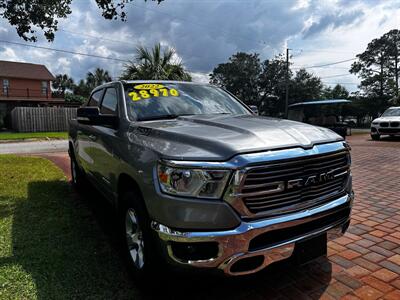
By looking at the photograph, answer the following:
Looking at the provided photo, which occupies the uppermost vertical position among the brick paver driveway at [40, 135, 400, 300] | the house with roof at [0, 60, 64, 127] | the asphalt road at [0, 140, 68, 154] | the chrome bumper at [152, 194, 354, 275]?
the house with roof at [0, 60, 64, 127]

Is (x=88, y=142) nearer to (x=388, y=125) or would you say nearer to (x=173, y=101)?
(x=173, y=101)

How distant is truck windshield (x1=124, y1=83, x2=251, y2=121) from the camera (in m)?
3.58

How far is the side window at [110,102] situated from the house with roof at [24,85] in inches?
1398

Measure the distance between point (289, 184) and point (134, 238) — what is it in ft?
4.74

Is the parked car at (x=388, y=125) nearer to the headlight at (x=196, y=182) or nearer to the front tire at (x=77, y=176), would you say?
the front tire at (x=77, y=176)

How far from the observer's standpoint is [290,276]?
9.89ft

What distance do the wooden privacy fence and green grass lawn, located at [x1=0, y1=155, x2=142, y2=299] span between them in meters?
21.9

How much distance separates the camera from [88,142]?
15.7 feet

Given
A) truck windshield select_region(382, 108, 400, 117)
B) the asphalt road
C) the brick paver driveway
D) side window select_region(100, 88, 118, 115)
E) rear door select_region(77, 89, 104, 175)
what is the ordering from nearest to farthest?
the brick paver driveway
side window select_region(100, 88, 118, 115)
rear door select_region(77, 89, 104, 175)
the asphalt road
truck windshield select_region(382, 108, 400, 117)

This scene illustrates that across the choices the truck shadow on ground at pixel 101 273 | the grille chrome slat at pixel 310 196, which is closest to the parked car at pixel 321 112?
the truck shadow on ground at pixel 101 273

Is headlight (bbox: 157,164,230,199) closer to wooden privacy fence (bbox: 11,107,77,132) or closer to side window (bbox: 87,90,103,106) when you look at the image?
side window (bbox: 87,90,103,106)

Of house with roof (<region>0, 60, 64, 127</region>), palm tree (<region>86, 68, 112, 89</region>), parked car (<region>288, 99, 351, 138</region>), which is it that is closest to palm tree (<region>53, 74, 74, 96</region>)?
palm tree (<region>86, 68, 112, 89</region>)

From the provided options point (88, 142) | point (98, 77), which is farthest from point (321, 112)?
point (98, 77)

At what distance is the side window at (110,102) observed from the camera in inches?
154
